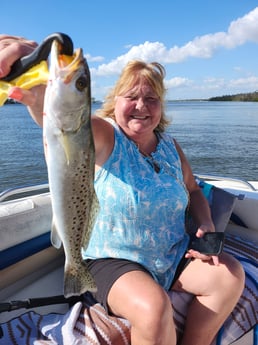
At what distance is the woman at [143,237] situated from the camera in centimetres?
220

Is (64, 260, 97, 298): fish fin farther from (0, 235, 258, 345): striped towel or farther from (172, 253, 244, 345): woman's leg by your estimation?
(172, 253, 244, 345): woman's leg

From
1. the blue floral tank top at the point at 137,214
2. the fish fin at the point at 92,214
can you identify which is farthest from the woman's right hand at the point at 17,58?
the blue floral tank top at the point at 137,214

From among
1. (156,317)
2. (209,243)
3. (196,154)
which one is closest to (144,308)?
(156,317)

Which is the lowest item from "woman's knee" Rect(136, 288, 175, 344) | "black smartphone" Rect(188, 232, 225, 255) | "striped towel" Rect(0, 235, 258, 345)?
"striped towel" Rect(0, 235, 258, 345)

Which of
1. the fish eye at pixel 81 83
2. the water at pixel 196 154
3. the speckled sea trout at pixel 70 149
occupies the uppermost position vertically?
the fish eye at pixel 81 83

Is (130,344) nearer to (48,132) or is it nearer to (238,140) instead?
(48,132)

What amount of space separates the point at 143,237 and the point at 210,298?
0.55m

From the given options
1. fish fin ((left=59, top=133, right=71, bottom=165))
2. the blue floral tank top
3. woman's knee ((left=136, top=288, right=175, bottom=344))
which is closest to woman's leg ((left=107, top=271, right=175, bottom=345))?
woman's knee ((left=136, top=288, right=175, bottom=344))

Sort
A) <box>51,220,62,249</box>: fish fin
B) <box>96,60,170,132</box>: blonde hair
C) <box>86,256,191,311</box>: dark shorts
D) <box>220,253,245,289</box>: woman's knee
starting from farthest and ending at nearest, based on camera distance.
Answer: <box>96,60,170,132</box>: blonde hair → <box>220,253,245,289</box>: woman's knee → <box>86,256,191,311</box>: dark shorts → <box>51,220,62,249</box>: fish fin

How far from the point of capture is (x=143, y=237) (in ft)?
8.11

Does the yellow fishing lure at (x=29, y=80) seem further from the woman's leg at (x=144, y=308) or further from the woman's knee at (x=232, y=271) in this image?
the woman's knee at (x=232, y=271)

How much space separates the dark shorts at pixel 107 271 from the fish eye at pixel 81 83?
47.2 inches

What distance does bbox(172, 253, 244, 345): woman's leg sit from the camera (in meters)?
2.38

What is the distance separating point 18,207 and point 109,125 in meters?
0.98
